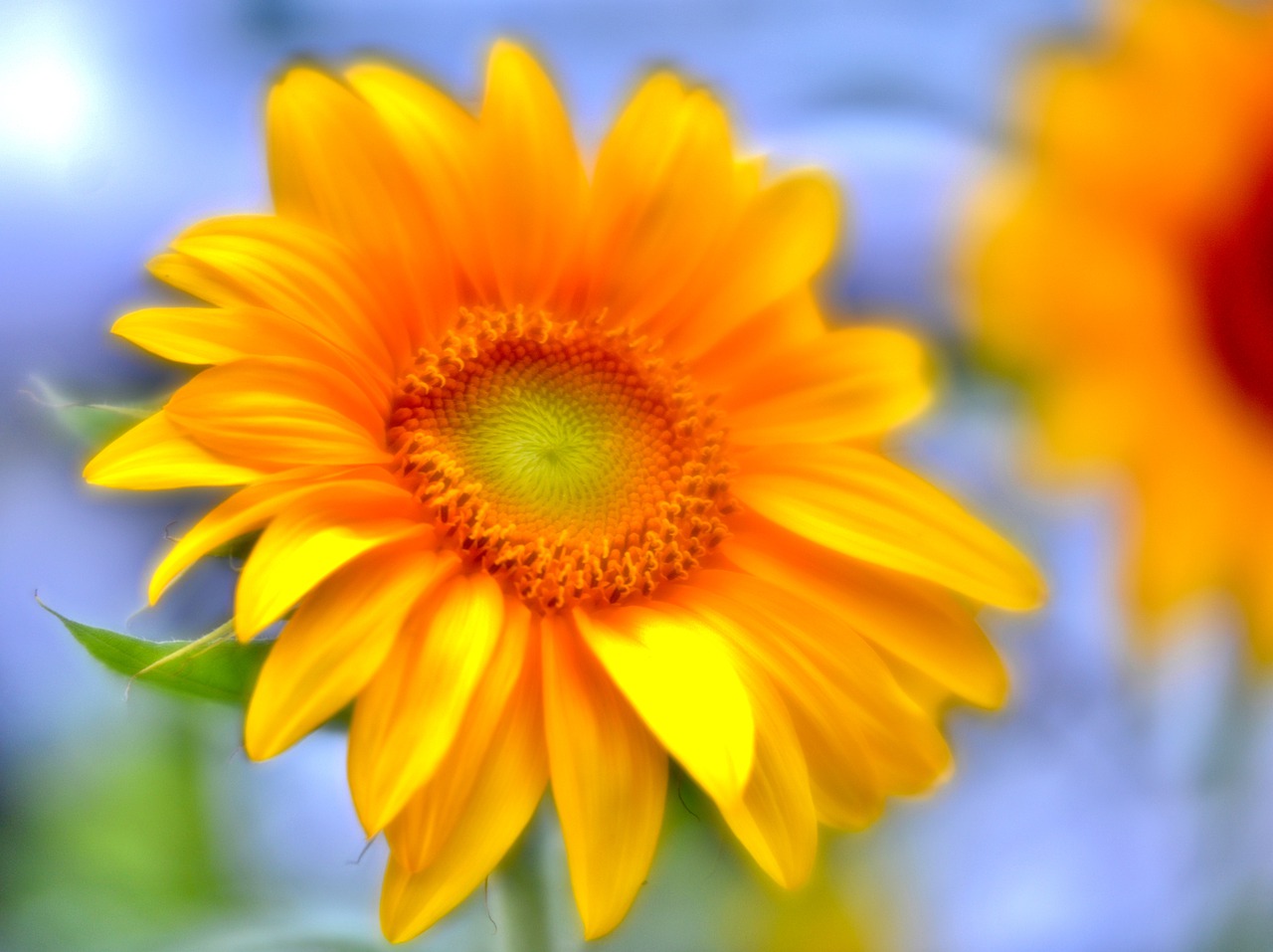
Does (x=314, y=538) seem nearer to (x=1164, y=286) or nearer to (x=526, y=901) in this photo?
(x=526, y=901)

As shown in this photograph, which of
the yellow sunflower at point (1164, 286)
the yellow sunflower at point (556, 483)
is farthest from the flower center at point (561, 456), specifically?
the yellow sunflower at point (1164, 286)

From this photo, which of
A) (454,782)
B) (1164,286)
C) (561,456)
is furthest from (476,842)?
(1164,286)

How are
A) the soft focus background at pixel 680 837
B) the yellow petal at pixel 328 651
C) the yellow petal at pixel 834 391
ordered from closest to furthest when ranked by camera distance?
the yellow petal at pixel 328 651 < the yellow petal at pixel 834 391 < the soft focus background at pixel 680 837

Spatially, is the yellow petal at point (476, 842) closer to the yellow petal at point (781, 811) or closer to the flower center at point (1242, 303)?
the yellow petal at point (781, 811)

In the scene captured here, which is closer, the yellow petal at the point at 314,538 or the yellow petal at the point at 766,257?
the yellow petal at the point at 314,538

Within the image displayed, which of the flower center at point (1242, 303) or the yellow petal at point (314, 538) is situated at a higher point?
the flower center at point (1242, 303)

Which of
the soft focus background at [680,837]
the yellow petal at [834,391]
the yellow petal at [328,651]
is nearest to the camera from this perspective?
the yellow petal at [328,651]
